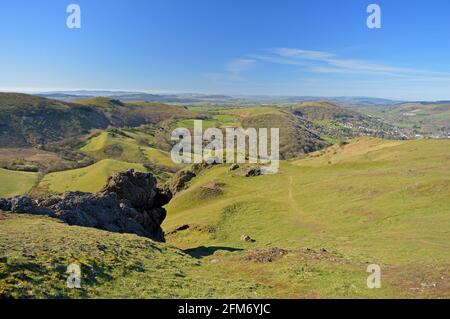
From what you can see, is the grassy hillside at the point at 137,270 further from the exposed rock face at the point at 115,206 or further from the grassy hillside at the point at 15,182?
the grassy hillside at the point at 15,182

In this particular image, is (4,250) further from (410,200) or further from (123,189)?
(410,200)

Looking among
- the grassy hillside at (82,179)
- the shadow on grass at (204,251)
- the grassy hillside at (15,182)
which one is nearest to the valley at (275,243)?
the shadow on grass at (204,251)

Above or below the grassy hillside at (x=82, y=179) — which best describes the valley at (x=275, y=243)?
above

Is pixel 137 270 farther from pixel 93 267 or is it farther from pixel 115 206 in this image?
pixel 115 206

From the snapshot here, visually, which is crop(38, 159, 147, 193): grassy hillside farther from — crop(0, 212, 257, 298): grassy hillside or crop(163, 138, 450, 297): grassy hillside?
crop(0, 212, 257, 298): grassy hillside

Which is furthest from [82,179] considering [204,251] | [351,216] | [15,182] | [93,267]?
[93,267]

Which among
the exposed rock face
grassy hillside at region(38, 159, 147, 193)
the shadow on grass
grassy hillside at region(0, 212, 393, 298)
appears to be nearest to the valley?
grassy hillside at region(0, 212, 393, 298)
